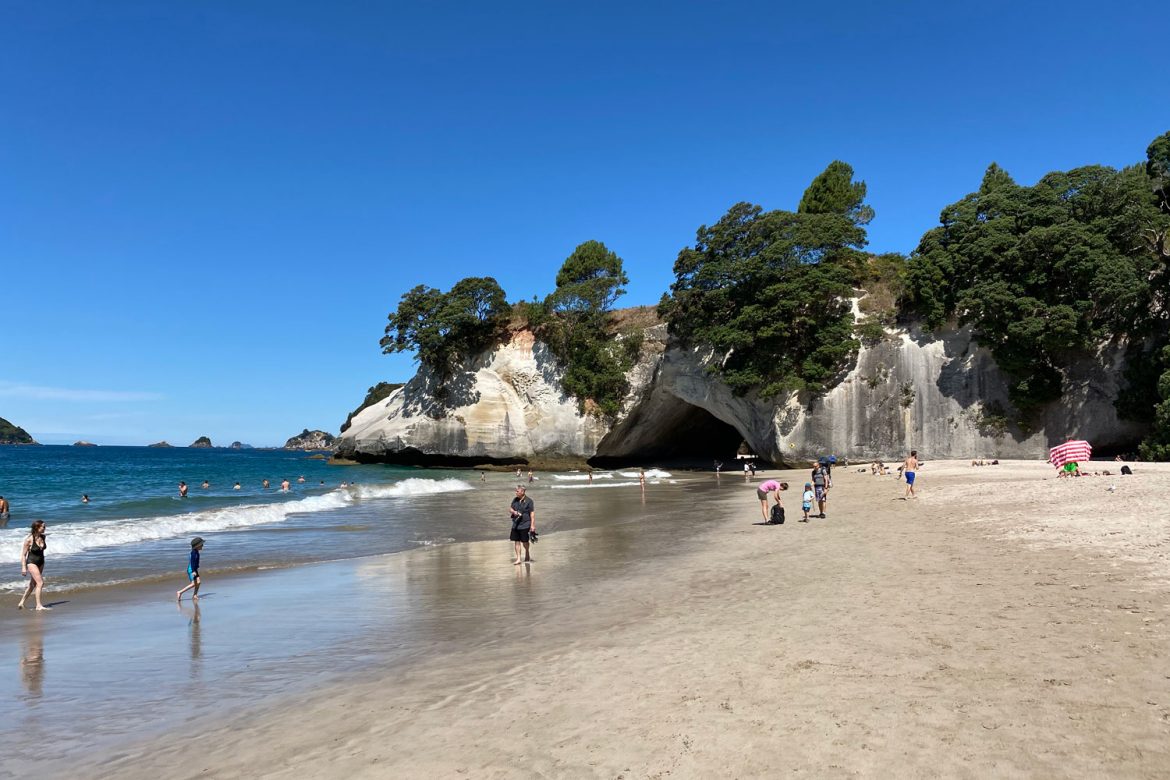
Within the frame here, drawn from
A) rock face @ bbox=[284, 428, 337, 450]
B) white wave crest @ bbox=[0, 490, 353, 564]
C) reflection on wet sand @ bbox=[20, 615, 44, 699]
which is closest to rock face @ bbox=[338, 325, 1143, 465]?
white wave crest @ bbox=[0, 490, 353, 564]

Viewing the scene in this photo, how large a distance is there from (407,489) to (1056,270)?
32542mm

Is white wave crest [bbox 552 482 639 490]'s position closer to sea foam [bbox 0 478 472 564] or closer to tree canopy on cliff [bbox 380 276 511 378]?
sea foam [bbox 0 478 472 564]

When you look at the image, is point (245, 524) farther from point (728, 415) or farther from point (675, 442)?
point (675, 442)

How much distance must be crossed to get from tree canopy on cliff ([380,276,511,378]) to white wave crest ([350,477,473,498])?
16620 millimetres

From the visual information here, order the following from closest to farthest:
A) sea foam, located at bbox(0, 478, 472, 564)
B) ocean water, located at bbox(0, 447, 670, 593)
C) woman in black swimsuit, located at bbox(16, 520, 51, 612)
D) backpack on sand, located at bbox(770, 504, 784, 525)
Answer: woman in black swimsuit, located at bbox(16, 520, 51, 612), ocean water, located at bbox(0, 447, 670, 593), sea foam, located at bbox(0, 478, 472, 564), backpack on sand, located at bbox(770, 504, 784, 525)

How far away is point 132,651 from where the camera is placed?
7676mm

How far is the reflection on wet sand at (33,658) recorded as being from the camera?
6517 mm

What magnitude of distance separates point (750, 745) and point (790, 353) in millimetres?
36761

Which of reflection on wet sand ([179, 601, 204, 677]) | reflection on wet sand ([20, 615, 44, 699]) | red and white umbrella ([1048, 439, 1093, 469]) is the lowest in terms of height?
reflection on wet sand ([179, 601, 204, 677])

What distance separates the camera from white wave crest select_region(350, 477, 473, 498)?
106ft

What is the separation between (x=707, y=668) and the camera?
5.93 metres

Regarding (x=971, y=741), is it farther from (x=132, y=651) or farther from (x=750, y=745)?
(x=132, y=651)

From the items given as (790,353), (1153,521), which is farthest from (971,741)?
(790,353)

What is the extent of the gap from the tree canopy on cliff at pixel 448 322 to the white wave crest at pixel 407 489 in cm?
1662
